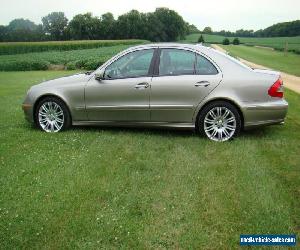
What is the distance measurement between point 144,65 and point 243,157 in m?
2.52

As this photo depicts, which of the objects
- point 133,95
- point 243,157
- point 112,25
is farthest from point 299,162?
point 112,25

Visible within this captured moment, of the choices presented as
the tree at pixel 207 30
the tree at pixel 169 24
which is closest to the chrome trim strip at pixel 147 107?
the tree at pixel 169 24

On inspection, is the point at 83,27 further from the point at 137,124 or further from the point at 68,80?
the point at 137,124

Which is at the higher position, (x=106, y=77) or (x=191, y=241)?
(x=106, y=77)

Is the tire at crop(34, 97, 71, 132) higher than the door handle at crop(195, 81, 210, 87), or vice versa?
the door handle at crop(195, 81, 210, 87)

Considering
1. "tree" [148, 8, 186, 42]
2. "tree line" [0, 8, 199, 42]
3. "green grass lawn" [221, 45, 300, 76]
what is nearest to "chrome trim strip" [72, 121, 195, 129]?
"green grass lawn" [221, 45, 300, 76]

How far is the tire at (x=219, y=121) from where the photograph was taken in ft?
24.6

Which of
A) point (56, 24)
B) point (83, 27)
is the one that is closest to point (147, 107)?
point (83, 27)

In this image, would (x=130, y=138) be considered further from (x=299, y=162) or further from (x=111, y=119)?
(x=299, y=162)

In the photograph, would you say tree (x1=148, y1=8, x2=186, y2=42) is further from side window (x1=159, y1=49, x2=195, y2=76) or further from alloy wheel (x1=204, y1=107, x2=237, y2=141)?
alloy wheel (x1=204, y1=107, x2=237, y2=141)

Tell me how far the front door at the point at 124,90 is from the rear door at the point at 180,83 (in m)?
0.19

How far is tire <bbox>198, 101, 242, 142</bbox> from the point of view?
24.6 feet

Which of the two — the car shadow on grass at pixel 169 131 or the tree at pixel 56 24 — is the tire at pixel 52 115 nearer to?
the car shadow on grass at pixel 169 131

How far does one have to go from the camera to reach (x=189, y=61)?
25.1ft
